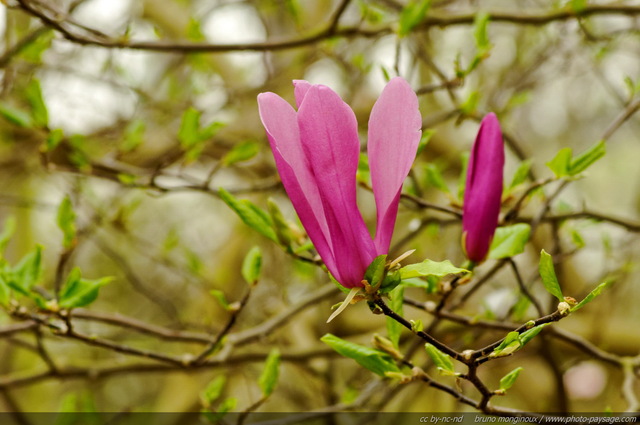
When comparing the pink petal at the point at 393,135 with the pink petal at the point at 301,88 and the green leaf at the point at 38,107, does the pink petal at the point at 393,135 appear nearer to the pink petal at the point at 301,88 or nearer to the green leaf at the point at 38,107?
the pink petal at the point at 301,88

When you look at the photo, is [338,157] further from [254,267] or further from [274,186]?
[274,186]

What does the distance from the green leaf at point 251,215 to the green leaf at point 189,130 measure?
41 centimetres

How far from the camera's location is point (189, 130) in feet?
3.33

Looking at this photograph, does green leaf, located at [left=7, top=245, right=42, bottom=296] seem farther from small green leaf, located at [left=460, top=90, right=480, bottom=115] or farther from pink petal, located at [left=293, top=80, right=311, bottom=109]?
small green leaf, located at [left=460, top=90, right=480, bottom=115]

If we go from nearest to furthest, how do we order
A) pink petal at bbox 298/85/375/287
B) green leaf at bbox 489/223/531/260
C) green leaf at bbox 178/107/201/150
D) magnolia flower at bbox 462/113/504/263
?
pink petal at bbox 298/85/375/287
magnolia flower at bbox 462/113/504/263
green leaf at bbox 489/223/531/260
green leaf at bbox 178/107/201/150

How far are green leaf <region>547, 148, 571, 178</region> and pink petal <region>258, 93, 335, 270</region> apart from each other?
14.1 inches

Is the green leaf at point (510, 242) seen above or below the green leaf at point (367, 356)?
above

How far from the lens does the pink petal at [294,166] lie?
1.38ft

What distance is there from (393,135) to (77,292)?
47 centimetres

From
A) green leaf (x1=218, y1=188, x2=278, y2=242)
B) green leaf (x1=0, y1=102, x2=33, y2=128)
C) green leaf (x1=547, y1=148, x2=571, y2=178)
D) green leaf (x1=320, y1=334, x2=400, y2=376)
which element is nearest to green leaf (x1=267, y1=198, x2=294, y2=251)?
green leaf (x1=218, y1=188, x2=278, y2=242)

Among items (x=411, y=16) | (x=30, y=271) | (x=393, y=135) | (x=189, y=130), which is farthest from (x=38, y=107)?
(x=393, y=135)

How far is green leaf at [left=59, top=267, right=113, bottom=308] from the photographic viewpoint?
684mm

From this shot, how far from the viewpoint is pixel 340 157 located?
43cm

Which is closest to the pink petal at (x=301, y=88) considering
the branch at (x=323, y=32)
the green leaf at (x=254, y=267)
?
the green leaf at (x=254, y=267)
